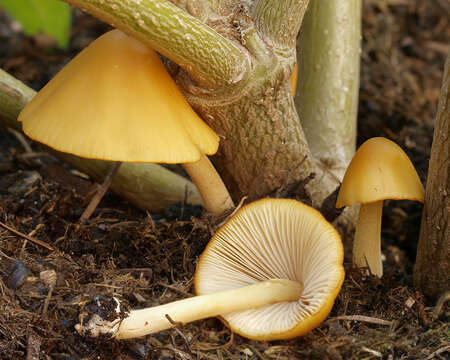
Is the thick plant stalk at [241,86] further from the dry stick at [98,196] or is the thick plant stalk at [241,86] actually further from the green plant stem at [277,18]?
the dry stick at [98,196]

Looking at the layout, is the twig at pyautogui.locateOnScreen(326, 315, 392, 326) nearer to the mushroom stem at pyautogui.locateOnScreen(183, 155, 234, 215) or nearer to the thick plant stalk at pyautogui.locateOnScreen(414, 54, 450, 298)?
the thick plant stalk at pyautogui.locateOnScreen(414, 54, 450, 298)

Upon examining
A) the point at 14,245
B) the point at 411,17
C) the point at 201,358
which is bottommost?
the point at 201,358

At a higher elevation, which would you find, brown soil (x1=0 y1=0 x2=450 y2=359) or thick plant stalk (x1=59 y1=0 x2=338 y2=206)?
thick plant stalk (x1=59 y1=0 x2=338 y2=206)

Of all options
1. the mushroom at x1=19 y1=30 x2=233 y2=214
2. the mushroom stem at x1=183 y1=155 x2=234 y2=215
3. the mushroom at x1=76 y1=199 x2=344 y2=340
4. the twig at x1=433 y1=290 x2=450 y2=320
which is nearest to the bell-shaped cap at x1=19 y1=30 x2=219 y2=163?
A: the mushroom at x1=19 y1=30 x2=233 y2=214

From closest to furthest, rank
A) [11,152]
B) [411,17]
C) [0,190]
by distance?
[0,190] → [11,152] → [411,17]

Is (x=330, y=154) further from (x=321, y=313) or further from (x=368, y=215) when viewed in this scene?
(x=321, y=313)

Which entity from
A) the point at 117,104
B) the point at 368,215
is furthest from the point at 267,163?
the point at 117,104

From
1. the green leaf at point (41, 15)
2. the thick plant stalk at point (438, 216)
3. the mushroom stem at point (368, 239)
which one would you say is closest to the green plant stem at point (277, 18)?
the thick plant stalk at point (438, 216)
